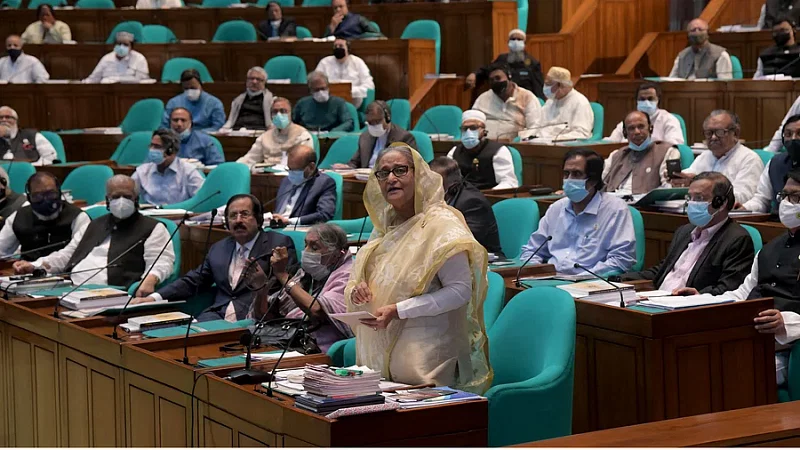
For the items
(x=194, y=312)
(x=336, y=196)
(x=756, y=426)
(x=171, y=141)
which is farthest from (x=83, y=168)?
(x=756, y=426)

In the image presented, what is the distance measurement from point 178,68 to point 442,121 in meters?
3.21

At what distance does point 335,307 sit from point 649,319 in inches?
41.0

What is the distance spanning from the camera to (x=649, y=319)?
12.9 ft

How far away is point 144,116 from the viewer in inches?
418

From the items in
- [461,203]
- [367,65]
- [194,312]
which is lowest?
[194,312]

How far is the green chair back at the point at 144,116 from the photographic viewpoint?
1059 centimetres

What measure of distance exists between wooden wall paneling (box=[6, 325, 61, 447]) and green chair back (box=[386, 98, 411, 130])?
18.8 feet

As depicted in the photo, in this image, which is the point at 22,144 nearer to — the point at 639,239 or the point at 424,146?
the point at 424,146

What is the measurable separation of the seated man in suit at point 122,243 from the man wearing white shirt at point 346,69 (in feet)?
16.9

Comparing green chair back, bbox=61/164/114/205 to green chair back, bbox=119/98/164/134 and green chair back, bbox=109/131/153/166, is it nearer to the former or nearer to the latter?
green chair back, bbox=109/131/153/166

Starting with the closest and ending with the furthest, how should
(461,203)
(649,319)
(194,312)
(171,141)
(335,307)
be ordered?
(649,319), (335,307), (194,312), (461,203), (171,141)

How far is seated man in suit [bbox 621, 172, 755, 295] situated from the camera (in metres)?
4.48

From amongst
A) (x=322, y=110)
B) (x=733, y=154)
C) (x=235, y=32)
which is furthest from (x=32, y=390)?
(x=235, y=32)

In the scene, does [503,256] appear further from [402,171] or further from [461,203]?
[402,171]
